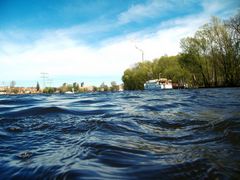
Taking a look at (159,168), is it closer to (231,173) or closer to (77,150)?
(231,173)

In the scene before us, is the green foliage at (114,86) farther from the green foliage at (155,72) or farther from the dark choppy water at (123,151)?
the dark choppy water at (123,151)

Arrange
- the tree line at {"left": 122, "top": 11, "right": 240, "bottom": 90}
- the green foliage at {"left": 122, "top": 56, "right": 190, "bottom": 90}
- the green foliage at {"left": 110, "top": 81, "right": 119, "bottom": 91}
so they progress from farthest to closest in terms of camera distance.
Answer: the green foliage at {"left": 110, "top": 81, "right": 119, "bottom": 91} < the green foliage at {"left": 122, "top": 56, "right": 190, "bottom": 90} < the tree line at {"left": 122, "top": 11, "right": 240, "bottom": 90}

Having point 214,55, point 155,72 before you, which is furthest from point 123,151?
point 155,72

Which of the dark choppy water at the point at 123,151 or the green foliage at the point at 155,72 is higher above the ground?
the green foliage at the point at 155,72

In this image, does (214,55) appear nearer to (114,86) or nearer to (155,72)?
(155,72)

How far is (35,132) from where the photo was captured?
470 cm

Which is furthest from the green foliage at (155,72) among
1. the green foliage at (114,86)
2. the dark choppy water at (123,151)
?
the green foliage at (114,86)

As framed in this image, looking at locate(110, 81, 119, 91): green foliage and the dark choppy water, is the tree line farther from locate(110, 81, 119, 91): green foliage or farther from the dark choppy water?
locate(110, 81, 119, 91): green foliage

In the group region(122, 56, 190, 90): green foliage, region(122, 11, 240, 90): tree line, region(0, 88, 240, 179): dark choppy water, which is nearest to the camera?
region(0, 88, 240, 179): dark choppy water

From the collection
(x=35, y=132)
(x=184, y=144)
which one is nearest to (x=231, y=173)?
(x=184, y=144)

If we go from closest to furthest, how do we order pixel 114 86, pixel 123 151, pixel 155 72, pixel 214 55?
1. pixel 123 151
2. pixel 214 55
3. pixel 155 72
4. pixel 114 86

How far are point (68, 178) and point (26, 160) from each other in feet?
2.86

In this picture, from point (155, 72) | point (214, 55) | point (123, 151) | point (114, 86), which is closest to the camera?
point (123, 151)

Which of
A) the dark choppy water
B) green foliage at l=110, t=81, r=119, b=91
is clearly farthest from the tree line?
green foliage at l=110, t=81, r=119, b=91
